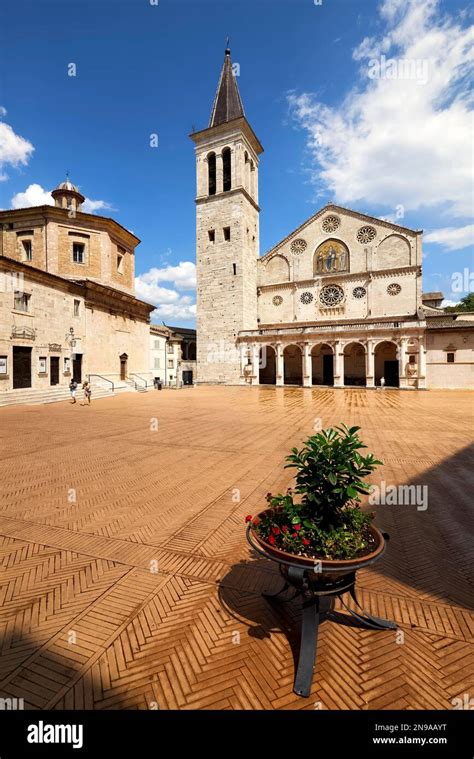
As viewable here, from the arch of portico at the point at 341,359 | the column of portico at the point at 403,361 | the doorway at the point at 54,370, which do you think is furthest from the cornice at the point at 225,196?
the doorway at the point at 54,370

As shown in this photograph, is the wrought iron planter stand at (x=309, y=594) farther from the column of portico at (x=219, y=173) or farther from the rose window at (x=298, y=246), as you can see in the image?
the column of portico at (x=219, y=173)

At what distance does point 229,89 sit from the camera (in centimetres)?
3994

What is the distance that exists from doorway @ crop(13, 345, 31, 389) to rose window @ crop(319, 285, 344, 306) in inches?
1200

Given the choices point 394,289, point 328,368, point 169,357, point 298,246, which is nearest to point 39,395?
point 169,357

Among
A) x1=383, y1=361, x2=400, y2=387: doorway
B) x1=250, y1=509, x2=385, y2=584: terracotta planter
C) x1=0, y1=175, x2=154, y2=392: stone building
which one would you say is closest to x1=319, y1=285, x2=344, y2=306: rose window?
x1=383, y1=361, x2=400, y2=387: doorway

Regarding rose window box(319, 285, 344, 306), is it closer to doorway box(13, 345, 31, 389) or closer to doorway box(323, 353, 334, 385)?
doorway box(323, 353, 334, 385)

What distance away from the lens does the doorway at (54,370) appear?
23.8 m

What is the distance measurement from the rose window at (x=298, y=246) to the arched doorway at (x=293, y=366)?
11903mm

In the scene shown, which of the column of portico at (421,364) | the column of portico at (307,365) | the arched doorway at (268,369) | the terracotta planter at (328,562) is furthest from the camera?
the arched doorway at (268,369)

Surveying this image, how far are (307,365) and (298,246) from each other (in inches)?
612

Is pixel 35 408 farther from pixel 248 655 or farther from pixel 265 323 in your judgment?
pixel 265 323

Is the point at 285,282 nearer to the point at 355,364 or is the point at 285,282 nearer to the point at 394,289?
the point at 394,289

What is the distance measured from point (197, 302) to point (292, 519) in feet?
127
